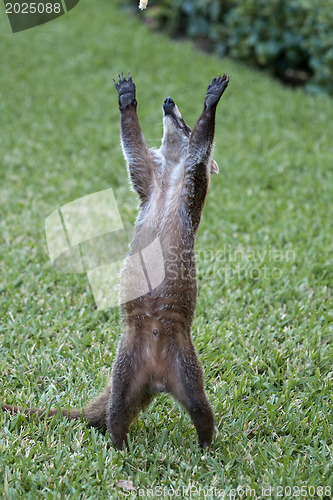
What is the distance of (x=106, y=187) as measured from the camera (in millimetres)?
5789

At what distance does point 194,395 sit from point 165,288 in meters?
0.50

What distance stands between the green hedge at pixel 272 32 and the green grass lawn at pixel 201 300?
24.3 inches

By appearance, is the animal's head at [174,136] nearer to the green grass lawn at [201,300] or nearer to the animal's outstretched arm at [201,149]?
the animal's outstretched arm at [201,149]

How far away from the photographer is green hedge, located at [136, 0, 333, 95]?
8052mm

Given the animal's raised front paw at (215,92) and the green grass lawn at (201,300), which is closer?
the green grass lawn at (201,300)

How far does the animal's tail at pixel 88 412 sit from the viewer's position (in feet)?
9.21

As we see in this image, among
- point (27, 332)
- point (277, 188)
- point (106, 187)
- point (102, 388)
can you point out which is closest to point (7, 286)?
A: point (27, 332)

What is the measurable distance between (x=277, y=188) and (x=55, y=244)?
2326 mm

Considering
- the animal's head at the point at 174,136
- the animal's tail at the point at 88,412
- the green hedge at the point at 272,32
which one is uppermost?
the animal's head at the point at 174,136

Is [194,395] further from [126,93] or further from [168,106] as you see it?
[126,93]

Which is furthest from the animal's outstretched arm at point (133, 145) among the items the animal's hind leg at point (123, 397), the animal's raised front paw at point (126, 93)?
the animal's hind leg at point (123, 397)

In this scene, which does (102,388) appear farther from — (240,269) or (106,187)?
(106,187)

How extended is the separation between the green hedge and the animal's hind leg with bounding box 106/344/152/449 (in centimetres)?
646

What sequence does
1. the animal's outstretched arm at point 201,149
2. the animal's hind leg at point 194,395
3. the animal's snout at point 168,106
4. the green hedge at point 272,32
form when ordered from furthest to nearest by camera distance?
the green hedge at point 272,32, the animal's snout at point 168,106, the animal's outstretched arm at point 201,149, the animal's hind leg at point 194,395
